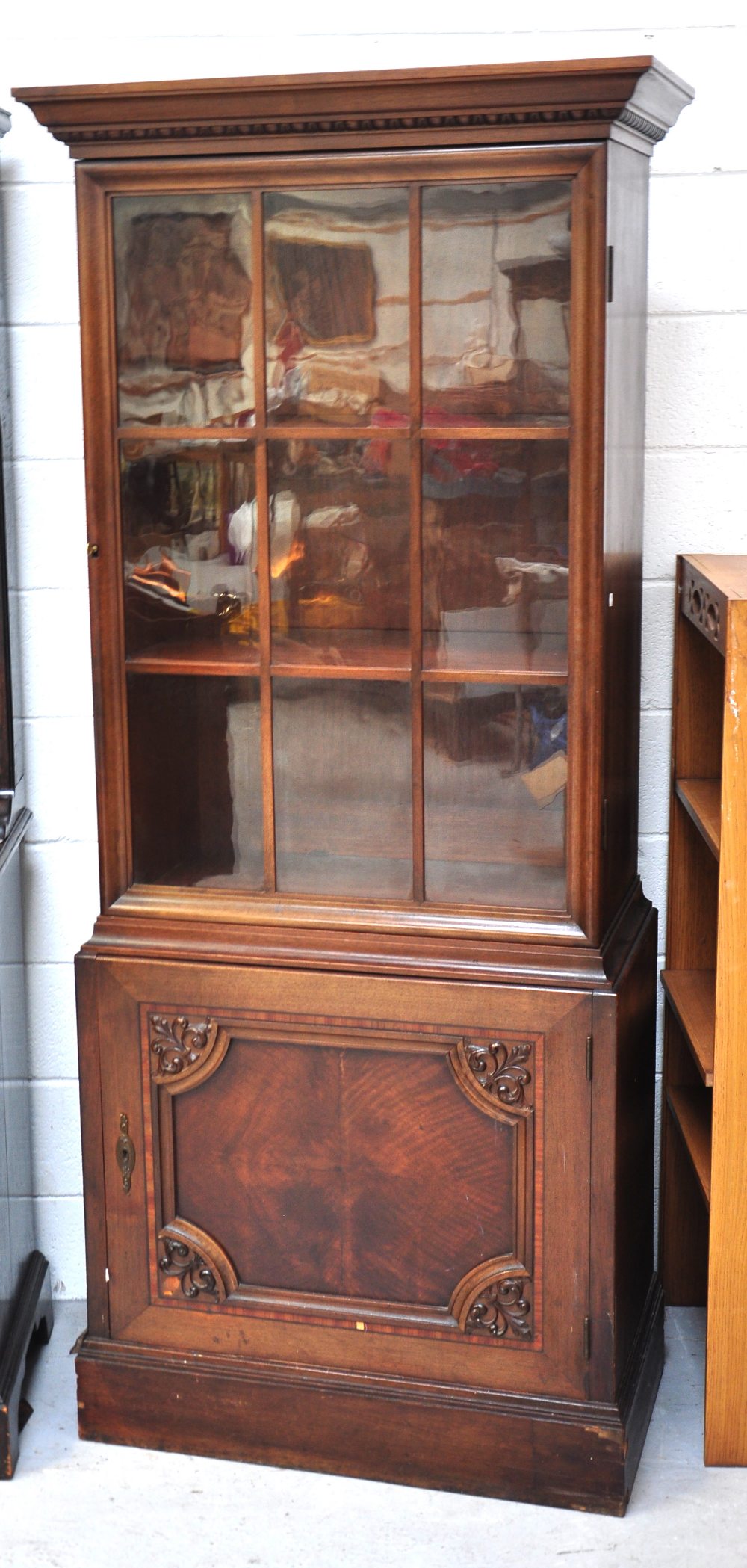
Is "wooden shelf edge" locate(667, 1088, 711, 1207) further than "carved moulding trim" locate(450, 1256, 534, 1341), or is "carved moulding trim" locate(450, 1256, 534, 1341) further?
"wooden shelf edge" locate(667, 1088, 711, 1207)

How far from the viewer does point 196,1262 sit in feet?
7.82

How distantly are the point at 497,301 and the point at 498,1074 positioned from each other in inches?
39.5

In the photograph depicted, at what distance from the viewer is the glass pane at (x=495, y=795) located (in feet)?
7.11

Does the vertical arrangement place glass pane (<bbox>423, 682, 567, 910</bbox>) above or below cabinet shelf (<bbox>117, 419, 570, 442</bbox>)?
below

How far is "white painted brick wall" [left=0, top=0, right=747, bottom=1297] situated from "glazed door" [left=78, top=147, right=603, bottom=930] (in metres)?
0.44

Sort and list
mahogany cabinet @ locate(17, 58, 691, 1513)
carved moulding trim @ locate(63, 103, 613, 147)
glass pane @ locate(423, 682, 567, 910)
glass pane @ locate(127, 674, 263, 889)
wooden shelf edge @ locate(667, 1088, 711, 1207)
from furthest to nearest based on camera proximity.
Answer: wooden shelf edge @ locate(667, 1088, 711, 1207)
glass pane @ locate(127, 674, 263, 889)
glass pane @ locate(423, 682, 567, 910)
mahogany cabinet @ locate(17, 58, 691, 1513)
carved moulding trim @ locate(63, 103, 613, 147)

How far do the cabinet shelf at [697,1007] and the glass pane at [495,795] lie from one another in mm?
340

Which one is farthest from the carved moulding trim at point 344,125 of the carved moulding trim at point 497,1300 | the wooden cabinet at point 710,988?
the carved moulding trim at point 497,1300

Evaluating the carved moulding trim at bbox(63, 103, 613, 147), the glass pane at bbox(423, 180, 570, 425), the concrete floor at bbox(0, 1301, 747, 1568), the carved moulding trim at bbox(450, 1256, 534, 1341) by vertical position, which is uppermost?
the carved moulding trim at bbox(63, 103, 613, 147)

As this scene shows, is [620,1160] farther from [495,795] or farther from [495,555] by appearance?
[495,555]

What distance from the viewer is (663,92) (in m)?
2.07

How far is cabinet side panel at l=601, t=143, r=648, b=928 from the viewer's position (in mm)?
2102

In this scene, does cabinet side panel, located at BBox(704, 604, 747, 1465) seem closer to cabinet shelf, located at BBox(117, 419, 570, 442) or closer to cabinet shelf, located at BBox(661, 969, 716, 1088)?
cabinet shelf, located at BBox(661, 969, 716, 1088)

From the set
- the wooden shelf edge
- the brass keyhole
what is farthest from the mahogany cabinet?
the wooden shelf edge
